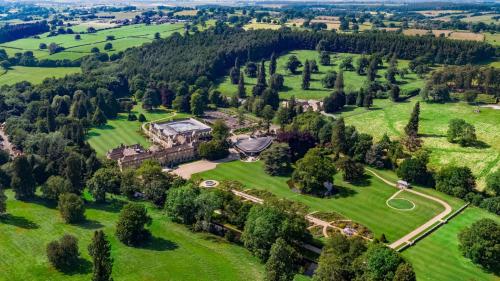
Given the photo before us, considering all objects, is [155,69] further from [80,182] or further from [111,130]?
[80,182]

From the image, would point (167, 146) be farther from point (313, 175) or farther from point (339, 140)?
point (339, 140)

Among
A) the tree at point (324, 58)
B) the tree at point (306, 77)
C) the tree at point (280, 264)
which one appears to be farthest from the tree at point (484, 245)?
Answer: the tree at point (324, 58)

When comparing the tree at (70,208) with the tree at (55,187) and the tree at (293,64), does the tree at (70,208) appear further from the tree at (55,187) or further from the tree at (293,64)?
the tree at (293,64)

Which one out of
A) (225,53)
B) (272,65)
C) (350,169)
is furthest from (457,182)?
(225,53)

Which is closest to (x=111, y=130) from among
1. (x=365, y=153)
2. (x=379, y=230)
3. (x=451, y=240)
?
(x=365, y=153)

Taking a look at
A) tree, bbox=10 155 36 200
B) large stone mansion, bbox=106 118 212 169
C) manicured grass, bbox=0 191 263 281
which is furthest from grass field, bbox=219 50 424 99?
manicured grass, bbox=0 191 263 281

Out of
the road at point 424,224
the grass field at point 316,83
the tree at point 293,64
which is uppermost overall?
the tree at point 293,64
